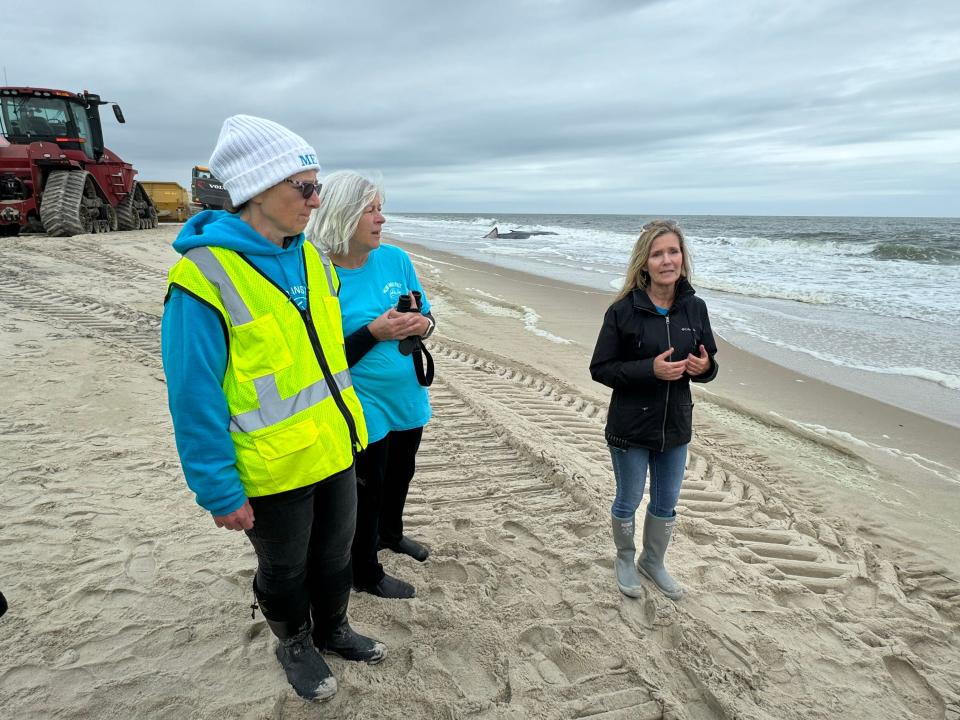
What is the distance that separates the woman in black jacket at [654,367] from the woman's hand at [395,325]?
885 millimetres

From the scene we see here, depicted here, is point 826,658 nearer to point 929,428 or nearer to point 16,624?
point 16,624

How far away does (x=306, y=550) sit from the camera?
6.43 ft

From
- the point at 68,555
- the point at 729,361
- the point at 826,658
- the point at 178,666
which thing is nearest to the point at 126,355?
the point at 68,555

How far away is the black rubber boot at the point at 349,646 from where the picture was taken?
7.43ft

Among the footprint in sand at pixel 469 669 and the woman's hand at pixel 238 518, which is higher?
the woman's hand at pixel 238 518

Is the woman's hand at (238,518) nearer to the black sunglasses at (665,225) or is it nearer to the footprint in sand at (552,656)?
the footprint in sand at (552,656)

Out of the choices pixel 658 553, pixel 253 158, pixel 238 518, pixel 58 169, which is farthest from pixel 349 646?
pixel 58 169

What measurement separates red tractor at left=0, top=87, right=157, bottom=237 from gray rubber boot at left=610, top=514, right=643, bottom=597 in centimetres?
1480

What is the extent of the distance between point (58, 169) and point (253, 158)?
15697 mm

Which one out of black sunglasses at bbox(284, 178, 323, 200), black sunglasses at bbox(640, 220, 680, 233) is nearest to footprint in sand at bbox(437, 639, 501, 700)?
black sunglasses at bbox(284, 178, 323, 200)

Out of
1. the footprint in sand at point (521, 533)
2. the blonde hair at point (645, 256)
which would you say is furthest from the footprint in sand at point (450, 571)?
the blonde hair at point (645, 256)

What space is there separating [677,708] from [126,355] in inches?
227

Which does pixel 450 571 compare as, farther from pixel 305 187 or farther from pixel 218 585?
pixel 305 187

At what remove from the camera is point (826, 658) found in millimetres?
2453
